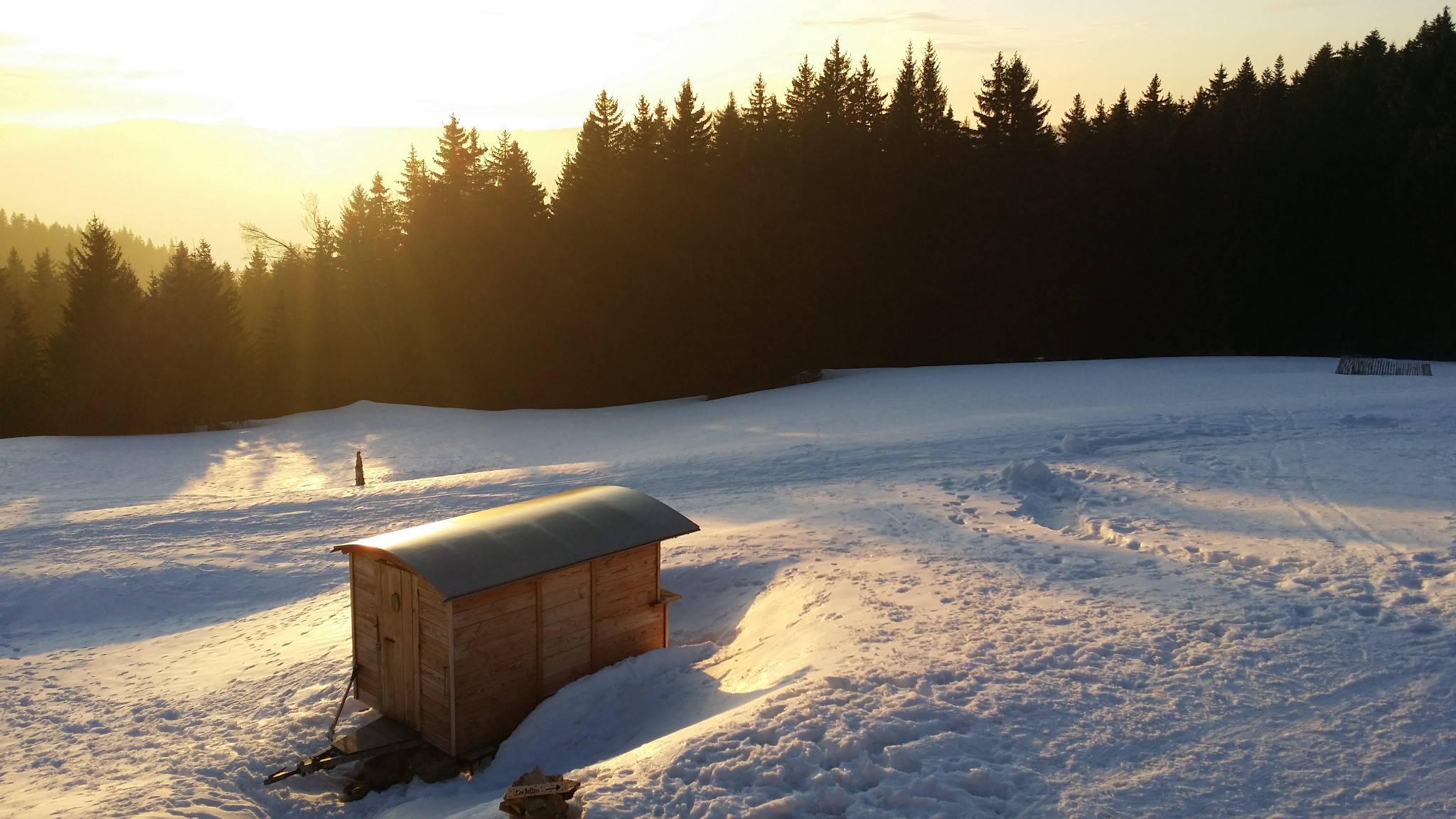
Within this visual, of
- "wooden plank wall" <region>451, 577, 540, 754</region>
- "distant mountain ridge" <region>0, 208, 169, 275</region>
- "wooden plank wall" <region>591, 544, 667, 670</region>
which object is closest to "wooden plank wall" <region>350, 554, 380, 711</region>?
"wooden plank wall" <region>451, 577, 540, 754</region>

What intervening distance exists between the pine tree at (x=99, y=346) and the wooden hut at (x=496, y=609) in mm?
32035

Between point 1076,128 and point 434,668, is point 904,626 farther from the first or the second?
point 1076,128

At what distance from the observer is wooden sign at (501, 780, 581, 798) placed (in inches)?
292

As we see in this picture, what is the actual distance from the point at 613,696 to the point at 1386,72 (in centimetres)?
4963

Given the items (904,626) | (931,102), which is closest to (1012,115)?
(931,102)

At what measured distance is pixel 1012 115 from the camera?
41.7m

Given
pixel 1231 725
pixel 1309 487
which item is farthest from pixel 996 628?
pixel 1309 487

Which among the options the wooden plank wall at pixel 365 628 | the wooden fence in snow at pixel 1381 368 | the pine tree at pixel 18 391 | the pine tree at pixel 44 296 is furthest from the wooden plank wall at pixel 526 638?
the pine tree at pixel 44 296

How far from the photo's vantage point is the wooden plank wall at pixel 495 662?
35.0 ft

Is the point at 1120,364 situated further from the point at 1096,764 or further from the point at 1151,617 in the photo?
the point at 1096,764

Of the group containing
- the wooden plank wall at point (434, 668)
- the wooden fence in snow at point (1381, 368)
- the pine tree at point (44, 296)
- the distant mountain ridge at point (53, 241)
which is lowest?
the wooden plank wall at point (434, 668)

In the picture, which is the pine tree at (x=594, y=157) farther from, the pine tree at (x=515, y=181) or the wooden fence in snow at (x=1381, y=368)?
the wooden fence in snow at (x=1381, y=368)

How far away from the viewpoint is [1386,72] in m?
43.7

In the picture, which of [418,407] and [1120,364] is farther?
[418,407]
